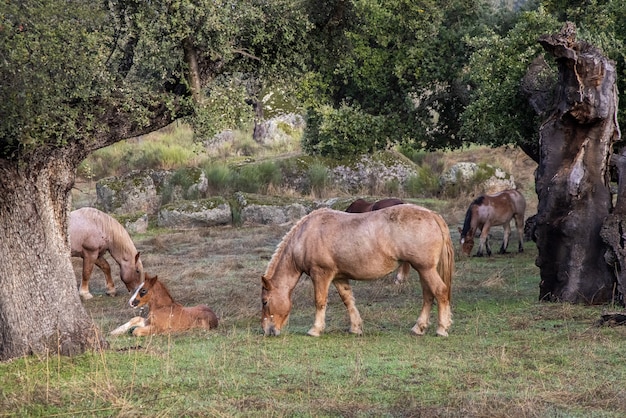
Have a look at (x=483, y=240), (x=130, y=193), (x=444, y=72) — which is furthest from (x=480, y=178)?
(x=130, y=193)

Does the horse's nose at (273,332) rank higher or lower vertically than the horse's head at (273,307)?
lower

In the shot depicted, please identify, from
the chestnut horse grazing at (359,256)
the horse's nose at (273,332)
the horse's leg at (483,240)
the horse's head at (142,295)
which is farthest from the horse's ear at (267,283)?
the horse's leg at (483,240)

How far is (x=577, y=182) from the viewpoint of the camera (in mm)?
14148

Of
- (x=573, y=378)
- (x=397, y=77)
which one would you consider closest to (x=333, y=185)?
(x=397, y=77)

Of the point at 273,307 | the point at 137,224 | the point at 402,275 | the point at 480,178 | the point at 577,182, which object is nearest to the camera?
the point at 273,307

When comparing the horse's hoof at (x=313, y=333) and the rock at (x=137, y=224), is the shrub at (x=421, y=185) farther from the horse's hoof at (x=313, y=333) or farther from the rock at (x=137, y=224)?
the horse's hoof at (x=313, y=333)

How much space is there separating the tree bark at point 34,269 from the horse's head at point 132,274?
6460 mm

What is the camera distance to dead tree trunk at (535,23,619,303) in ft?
44.5

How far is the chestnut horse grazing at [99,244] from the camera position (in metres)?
17.2

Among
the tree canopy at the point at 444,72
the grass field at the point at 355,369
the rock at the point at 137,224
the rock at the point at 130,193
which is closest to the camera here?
the grass field at the point at 355,369

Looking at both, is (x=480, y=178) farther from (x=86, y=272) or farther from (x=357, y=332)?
(x=357, y=332)

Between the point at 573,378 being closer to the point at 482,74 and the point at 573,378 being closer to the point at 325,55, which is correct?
the point at 325,55

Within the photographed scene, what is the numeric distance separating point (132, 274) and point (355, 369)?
8748mm

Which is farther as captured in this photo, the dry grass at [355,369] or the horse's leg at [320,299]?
the horse's leg at [320,299]
